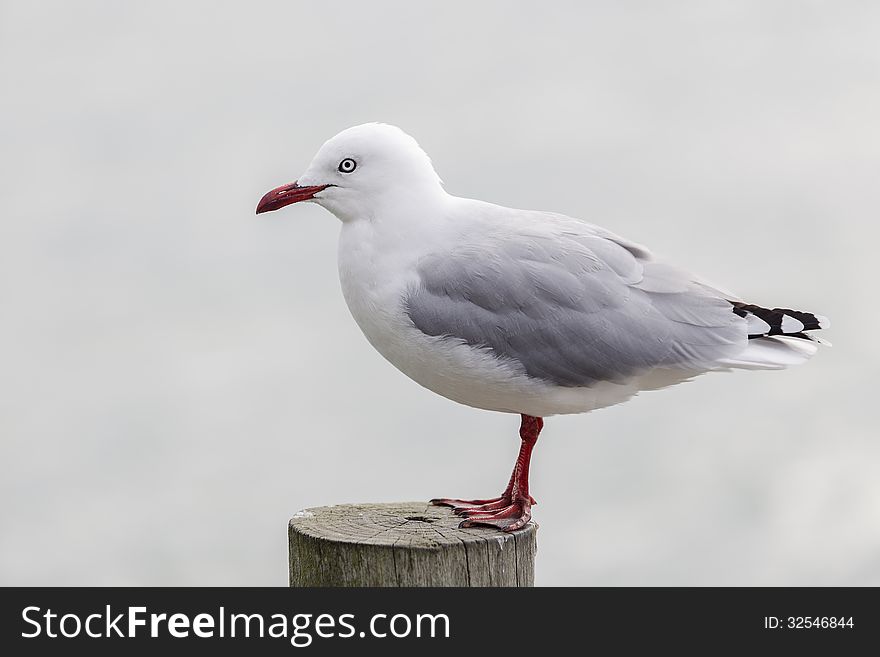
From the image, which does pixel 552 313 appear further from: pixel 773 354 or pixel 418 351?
pixel 773 354

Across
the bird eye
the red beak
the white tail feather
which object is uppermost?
the bird eye

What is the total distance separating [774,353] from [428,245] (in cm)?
163

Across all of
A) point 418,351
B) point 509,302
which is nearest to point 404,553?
point 418,351

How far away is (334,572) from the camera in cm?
461

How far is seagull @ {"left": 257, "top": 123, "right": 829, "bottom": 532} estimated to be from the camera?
4.73m

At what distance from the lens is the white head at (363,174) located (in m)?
4.88

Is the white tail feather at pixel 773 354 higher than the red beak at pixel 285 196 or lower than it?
lower

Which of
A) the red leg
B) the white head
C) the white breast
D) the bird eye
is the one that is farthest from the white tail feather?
the bird eye

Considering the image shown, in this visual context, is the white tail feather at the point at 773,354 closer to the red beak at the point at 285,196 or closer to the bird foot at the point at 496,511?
the bird foot at the point at 496,511

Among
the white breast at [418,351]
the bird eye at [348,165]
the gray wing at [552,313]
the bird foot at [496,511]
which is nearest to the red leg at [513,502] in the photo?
the bird foot at [496,511]

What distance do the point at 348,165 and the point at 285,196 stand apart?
0.32 m

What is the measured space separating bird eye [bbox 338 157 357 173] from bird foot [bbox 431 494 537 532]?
1.64 m

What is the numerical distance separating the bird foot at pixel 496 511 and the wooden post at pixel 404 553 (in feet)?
0.17

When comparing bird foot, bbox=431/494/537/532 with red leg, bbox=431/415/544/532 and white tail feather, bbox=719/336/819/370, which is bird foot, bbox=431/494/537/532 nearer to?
red leg, bbox=431/415/544/532
